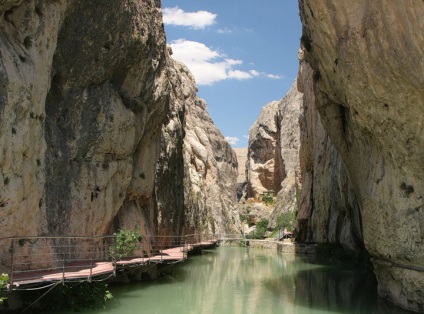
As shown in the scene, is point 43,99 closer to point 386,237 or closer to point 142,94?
point 142,94

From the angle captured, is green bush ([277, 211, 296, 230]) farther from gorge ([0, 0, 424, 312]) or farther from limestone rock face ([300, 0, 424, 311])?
limestone rock face ([300, 0, 424, 311])

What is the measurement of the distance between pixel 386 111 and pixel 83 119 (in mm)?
10913

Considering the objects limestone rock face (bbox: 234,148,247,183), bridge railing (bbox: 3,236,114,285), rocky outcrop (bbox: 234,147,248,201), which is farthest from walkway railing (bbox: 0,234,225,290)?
limestone rock face (bbox: 234,148,247,183)

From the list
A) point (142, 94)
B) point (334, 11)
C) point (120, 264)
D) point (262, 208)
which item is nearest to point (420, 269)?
point (334, 11)

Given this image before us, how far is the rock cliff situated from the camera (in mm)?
13156

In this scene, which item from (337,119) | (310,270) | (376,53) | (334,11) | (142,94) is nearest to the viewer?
(376,53)

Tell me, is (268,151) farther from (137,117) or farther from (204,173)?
(137,117)

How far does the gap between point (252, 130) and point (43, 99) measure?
71.6 metres

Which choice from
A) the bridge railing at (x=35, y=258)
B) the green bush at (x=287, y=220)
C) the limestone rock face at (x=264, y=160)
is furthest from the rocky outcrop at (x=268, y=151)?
the bridge railing at (x=35, y=258)

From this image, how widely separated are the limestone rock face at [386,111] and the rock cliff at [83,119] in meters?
8.27

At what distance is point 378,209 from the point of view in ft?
53.4

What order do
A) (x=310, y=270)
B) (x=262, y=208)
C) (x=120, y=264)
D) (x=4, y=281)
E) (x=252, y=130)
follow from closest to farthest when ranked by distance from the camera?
(x=4, y=281) < (x=120, y=264) < (x=310, y=270) < (x=262, y=208) < (x=252, y=130)

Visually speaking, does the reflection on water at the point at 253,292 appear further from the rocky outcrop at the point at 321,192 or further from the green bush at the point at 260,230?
the green bush at the point at 260,230

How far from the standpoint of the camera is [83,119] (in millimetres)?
18672
